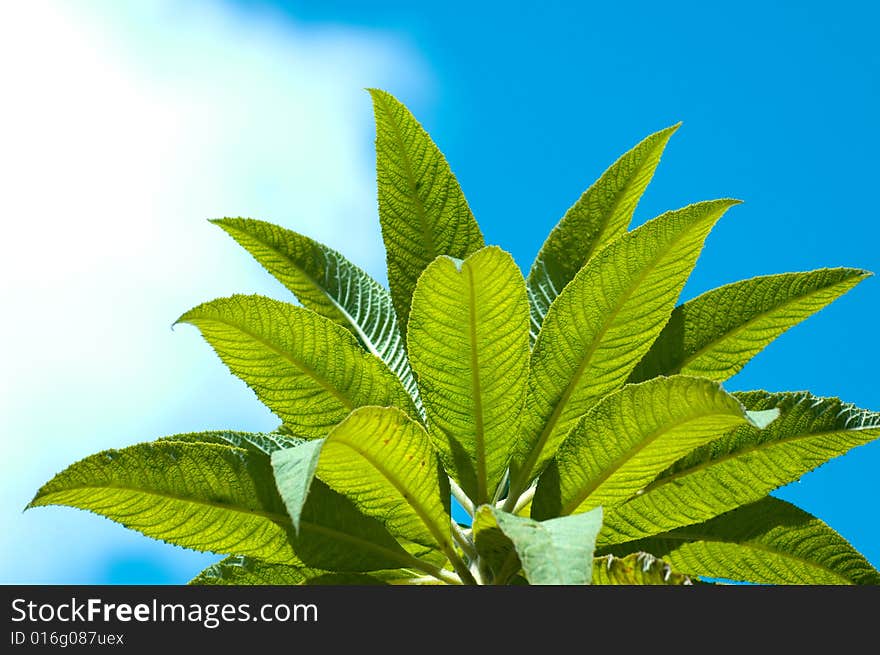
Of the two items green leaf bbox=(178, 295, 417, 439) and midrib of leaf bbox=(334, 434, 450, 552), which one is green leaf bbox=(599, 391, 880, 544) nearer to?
midrib of leaf bbox=(334, 434, 450, 552)

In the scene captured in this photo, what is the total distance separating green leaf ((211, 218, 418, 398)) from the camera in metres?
2.41

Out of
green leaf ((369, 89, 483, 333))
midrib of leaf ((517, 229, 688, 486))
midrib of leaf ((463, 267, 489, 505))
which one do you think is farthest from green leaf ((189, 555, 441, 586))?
green leaf ((369, 89, 483, 333))

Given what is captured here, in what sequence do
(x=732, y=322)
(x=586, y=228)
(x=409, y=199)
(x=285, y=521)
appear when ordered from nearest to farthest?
(x=285, y=521), (x=732, y=322), (x=409, y=199), (x=586, y=228)

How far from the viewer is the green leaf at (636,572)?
66.7 inches

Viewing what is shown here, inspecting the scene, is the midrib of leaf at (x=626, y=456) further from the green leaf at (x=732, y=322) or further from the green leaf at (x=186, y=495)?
the green leaf at (x=186, y=495)

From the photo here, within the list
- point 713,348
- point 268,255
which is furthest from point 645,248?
point 268,255

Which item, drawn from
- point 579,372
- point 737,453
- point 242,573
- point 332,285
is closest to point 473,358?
point 579,372

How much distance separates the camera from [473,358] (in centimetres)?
190

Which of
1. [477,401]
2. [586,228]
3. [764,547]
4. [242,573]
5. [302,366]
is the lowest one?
[764,547]

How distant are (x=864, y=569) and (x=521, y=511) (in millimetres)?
821

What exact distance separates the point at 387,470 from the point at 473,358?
0.30 metres

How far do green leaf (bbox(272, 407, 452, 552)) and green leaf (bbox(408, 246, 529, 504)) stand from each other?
0.41 ft

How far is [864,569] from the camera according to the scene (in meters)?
2.19

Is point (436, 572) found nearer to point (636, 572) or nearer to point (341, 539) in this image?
point (341, 539)
